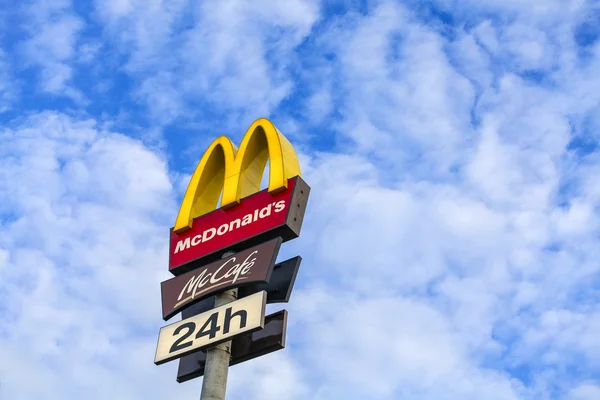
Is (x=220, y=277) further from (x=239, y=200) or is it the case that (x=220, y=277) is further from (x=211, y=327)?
(x=239, y=200)

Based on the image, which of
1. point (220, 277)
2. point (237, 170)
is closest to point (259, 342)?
point (220, 277)

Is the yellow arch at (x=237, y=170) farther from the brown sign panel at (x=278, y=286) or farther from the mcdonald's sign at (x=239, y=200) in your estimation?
the brown sign panel at (x=278, y=286)

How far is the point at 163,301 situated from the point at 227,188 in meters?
2.82

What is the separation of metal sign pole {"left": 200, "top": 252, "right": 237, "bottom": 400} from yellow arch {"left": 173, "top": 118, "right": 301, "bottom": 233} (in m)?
3.43

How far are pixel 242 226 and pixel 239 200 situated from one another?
2.37 feet

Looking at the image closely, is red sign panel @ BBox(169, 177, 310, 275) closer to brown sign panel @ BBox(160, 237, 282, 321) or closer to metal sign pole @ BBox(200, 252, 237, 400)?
brown sign panel @ BBox(160, 237, 282, 321)

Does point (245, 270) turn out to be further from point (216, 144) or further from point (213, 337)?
point (216, 144)

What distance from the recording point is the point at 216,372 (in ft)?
54.7

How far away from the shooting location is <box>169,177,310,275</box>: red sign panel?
710 inches

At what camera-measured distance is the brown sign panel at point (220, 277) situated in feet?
56.8

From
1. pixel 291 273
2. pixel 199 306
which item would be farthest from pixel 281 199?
pixel 199 306

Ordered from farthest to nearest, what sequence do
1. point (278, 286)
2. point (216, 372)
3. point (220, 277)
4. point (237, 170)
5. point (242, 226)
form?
1. point (237, 170)
2. point (242, 226)
3. point (220, 277)
4. point (278, 286)
5. point (216, 372)

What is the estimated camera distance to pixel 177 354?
675 inches

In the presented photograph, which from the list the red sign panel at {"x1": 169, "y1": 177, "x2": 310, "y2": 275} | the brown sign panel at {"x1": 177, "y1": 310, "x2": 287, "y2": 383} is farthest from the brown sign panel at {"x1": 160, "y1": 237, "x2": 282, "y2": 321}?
the brown sign panel at {"x1": 177, "y1": 310, "x2": 287, "y2": 383}
